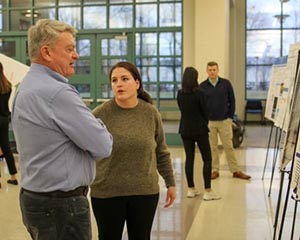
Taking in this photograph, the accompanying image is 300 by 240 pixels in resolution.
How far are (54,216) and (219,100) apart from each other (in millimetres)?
4445

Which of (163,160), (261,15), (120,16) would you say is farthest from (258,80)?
(163,160)

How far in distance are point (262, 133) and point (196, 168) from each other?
5.39m

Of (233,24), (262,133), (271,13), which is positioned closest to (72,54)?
(262,133)

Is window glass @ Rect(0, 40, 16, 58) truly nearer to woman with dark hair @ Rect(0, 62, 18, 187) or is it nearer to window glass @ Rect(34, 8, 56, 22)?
window glass @ Rect(34, 8, 56, 22)

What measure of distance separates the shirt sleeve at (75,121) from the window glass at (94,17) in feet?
25.2

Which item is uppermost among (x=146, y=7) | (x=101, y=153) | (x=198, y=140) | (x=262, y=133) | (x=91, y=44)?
(x=146, y=7)

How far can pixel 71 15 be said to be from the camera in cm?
933

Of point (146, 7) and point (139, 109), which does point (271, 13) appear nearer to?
point (146, 7)

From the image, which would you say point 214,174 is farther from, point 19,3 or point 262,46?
point 262,46

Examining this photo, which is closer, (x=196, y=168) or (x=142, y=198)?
(x=142, y=198)

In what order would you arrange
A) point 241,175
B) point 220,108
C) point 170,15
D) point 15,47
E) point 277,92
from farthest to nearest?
point 15,47, point 170,15, point 241,175, point 220,108, point 277,92

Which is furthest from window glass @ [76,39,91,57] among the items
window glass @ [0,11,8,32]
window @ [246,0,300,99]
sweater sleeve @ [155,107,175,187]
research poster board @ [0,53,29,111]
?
window @ [246,0,300,99]

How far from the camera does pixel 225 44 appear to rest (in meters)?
8.55

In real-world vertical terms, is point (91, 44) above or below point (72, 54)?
above
